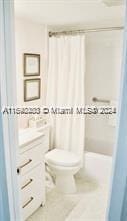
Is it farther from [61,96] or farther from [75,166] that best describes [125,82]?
[61,96]

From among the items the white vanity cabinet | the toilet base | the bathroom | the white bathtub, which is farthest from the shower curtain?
the white vanity cabinet

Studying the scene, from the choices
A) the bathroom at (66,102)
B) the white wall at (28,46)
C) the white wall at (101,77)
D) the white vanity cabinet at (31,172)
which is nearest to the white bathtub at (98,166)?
the bathroom at (66,102)

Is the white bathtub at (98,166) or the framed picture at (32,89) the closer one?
the framed picture at (32,89)

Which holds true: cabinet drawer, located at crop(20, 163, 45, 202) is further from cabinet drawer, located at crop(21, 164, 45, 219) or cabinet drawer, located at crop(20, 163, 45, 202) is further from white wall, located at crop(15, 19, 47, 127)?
white wall, located at crop(15, 19, 47, 127)

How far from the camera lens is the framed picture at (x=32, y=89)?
8.54 feet

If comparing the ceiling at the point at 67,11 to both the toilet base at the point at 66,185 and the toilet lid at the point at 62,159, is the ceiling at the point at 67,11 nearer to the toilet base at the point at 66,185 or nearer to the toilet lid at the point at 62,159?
the toilet lid at the point at 62,159

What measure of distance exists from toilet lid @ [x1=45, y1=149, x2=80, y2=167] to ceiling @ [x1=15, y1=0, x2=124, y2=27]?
5.21 ft

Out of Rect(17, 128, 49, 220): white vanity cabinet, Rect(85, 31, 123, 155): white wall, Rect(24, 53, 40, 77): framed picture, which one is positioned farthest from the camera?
Rect(85, 31, 123, 155): white wall

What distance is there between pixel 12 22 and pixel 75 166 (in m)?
1.77

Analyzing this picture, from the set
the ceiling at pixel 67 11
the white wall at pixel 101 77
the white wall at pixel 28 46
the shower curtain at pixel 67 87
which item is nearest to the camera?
the ceiling at pixel 67 11

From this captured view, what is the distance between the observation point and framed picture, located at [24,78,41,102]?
8.54 ft

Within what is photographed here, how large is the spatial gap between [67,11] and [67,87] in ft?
3.32

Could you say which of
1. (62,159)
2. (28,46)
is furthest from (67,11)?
(62,159)

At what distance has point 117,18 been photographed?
8.02ft
